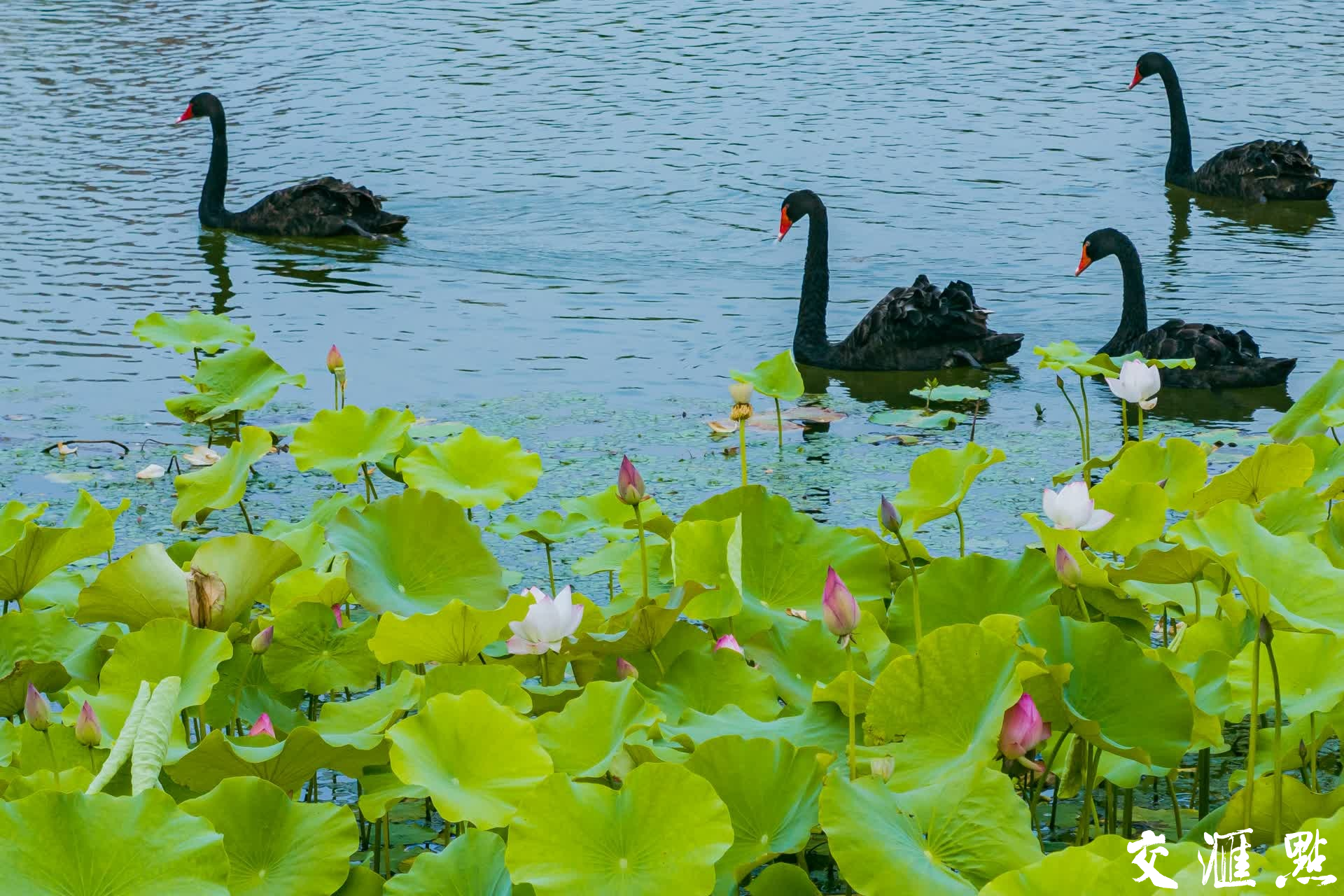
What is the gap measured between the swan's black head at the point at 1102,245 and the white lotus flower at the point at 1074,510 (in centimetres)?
447

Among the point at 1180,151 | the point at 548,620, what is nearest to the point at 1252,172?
the point at 1180,151

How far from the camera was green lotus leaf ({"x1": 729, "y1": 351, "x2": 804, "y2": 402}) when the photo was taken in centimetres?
398

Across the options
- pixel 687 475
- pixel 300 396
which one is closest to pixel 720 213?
pixel 300 396

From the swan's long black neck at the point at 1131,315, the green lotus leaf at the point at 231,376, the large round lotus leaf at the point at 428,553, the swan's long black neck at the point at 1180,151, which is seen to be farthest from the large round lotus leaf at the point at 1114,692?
the swan's long black neck at the point at 1180,151

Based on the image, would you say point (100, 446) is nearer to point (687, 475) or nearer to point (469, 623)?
point (687, 475)

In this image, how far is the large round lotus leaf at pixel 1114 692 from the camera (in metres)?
1.86

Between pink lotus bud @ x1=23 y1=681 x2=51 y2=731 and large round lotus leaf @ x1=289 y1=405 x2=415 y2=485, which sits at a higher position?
pink lotus bud @ x1=23 y1=681 x2=51 y2=731

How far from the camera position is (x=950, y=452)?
2631mm

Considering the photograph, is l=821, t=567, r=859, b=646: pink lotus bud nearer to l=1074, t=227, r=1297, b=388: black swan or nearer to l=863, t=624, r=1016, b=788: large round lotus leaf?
l=863, t=624, r=1016, b=788: large round lotus leaf

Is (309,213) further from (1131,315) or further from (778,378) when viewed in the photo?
(778,378)

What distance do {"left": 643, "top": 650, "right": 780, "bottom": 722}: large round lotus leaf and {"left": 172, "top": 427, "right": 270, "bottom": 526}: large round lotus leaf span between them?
100 centimetres

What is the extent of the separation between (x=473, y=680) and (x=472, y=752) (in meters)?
0.22

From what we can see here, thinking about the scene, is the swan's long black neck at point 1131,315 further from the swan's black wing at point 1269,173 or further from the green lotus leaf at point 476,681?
the green lotus leaf at point 476,681

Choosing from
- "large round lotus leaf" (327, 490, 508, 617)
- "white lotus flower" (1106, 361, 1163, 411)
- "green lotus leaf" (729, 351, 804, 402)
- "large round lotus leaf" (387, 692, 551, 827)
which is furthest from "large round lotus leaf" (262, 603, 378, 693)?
"green lotus leaf" (729, 351, 804, 402)
